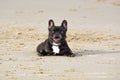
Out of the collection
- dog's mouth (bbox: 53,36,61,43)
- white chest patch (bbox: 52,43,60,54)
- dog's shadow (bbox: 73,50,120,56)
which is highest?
dog's mouth (bbox: 53,36,61,43)

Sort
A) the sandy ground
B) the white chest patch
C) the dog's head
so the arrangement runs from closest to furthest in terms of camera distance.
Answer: the sandy ground
the dog's head
the white chest patch

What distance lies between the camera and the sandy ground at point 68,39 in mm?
11953

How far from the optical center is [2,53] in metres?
14.5

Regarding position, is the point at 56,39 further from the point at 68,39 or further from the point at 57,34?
the point at 68,39

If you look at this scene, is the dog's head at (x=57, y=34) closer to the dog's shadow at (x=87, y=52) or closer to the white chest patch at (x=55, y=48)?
the white chest patch at (x=55, y=48)

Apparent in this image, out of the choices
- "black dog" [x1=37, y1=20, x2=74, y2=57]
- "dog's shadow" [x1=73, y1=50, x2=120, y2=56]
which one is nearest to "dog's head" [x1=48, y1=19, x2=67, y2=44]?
"black dog" [x1=37, y1=20, x2=74, y2=57]

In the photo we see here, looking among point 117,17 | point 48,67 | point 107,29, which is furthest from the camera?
point 117,17

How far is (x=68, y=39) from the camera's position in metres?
17.1

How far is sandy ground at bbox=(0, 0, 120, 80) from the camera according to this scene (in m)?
12.0

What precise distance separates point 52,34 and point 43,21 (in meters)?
7.25

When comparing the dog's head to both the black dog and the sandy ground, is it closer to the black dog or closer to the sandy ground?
the black dog

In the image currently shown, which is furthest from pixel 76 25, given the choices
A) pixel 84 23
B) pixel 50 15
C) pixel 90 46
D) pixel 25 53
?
pixel 25 53

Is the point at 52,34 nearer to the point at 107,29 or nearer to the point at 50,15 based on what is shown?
the point at 107,29

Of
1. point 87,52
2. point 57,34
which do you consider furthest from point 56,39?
point 87,52
